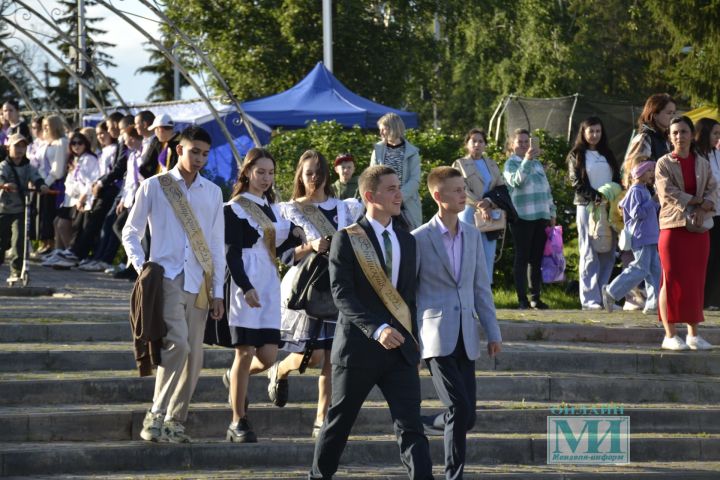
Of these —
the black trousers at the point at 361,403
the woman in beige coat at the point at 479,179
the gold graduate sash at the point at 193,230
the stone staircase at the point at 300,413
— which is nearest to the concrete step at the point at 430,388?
the stone staircase at the point at 300,413

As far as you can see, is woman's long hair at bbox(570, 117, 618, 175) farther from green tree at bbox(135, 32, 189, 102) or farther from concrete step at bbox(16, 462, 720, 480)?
green tree at bbox(135, 32, 189, 102)

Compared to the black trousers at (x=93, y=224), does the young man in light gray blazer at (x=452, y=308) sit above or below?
above

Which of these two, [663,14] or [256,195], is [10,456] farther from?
[663,14]

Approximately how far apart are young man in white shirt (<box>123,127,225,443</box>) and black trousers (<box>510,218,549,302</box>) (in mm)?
5822

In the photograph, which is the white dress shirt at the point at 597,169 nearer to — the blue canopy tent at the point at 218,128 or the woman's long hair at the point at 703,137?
the woman's long hair at the point at 703,137

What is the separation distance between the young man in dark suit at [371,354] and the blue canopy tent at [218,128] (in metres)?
14.3

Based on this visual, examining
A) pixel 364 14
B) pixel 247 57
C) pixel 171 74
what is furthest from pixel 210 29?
pixel 171 74

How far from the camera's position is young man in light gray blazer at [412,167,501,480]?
8.03m

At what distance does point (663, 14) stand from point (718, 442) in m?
16.2

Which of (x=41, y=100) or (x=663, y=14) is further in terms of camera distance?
(x=41, y=100)

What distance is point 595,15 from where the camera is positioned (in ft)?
176

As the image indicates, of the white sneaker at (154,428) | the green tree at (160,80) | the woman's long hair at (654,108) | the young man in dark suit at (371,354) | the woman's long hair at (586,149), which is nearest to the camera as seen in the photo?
the young man in dark suit at (371,354)

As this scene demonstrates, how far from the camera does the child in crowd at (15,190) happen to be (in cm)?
1568

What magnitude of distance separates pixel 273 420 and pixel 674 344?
3.86 meters
